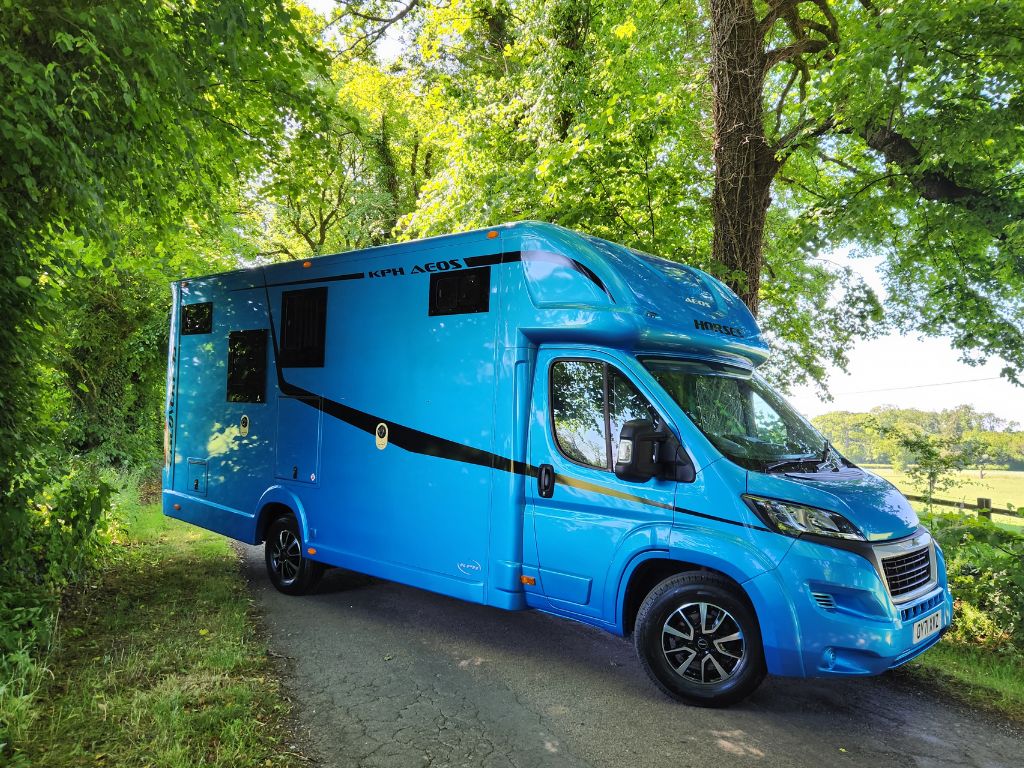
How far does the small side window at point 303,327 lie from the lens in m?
6.27

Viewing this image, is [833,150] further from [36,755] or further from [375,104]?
[36,755]

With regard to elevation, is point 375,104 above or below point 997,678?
above

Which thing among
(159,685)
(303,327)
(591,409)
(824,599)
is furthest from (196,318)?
(824,599)

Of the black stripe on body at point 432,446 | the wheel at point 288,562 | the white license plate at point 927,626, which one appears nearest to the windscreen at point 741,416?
the black stripe on body at point 432,446

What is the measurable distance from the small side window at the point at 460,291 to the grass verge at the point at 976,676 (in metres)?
4.27

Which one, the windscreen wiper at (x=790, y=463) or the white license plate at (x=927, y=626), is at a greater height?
the windscreen wiper at (x=790, y=463)

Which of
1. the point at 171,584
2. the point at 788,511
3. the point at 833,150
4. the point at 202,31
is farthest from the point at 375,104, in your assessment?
the point at 788,511

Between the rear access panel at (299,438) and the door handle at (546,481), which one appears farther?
the rear access panel at (299,438)

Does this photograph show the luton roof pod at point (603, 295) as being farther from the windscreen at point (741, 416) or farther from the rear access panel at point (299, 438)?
the rear access panel at point (299, 438)

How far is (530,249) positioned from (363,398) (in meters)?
2.08

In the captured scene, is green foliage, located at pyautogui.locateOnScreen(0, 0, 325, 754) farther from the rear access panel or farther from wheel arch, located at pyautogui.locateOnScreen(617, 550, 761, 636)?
wheel arch, located at pyautogui.locateOnScreen(617, 550, 761, 636)

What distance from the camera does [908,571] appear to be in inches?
157

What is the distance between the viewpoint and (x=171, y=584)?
652cm

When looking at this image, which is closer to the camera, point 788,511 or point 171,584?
point 788,511
